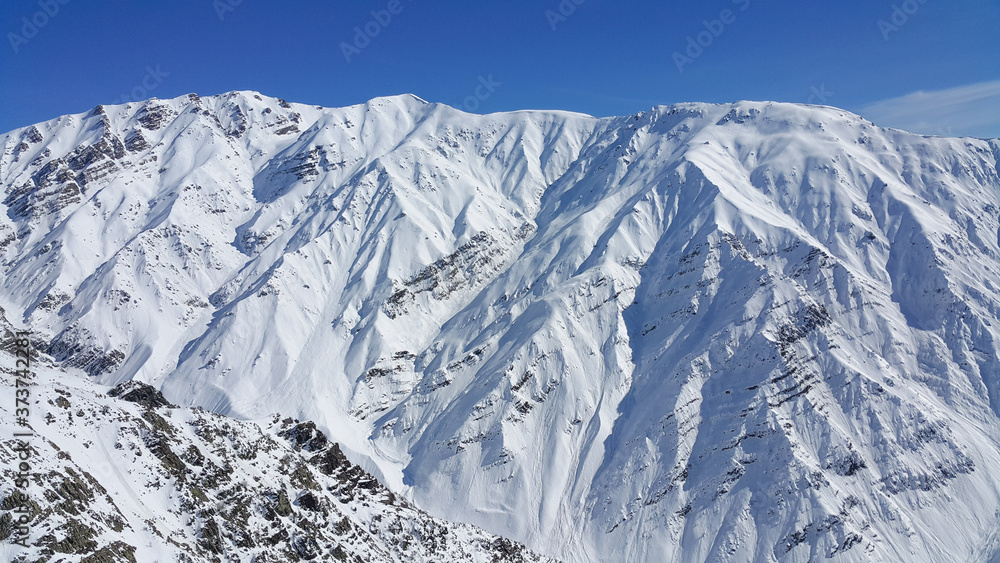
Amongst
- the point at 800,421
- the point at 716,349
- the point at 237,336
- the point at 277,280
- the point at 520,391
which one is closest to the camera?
the point at 800,421

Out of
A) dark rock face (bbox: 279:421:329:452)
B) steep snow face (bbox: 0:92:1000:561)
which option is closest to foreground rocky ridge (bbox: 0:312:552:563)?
dark rock face (bbox: 279:421:329:452)

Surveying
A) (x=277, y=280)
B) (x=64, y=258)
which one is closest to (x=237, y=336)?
(x=277, y=280)

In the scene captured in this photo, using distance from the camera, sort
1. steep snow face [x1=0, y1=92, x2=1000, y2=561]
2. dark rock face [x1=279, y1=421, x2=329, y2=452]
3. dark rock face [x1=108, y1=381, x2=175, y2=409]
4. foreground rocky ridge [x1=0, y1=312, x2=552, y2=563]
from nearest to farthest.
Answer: foreground rocky ridge [x1=0, y1=312, x2=552, y2=563], dark rock face [x1=108, y1=381, x2=175, y2=409], dark rock face [x1=279, y1=421, x2=329, y2=452], steep snow face [x1=0, y1=92, x2=1000, y2=561]

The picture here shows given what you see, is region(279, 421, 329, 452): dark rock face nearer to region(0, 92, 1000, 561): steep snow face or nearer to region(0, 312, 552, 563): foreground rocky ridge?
region(0, 312, 552, 563): foreground rocky ridge

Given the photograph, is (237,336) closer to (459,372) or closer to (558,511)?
(459,372)

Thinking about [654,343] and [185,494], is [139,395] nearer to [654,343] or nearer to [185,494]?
[185,494]
